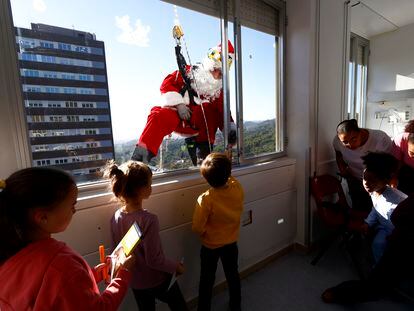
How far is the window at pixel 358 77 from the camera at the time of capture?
10.6ft

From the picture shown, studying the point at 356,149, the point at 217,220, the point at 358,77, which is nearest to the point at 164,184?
the point at 217,220

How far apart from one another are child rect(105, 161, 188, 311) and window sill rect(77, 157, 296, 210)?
144 millimetres

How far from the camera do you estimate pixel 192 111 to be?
179 centimetres

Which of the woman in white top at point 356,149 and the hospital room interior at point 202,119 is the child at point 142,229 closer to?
the hospital room interior at point 202,119

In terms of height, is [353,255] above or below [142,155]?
below

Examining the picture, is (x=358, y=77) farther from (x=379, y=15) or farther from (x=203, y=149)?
(x=203, y=149)

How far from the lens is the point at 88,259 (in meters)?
1.18

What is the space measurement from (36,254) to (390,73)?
4270 mm

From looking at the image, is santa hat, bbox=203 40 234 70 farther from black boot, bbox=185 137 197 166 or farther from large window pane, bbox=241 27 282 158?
black boot, bbox=185 137 197 166

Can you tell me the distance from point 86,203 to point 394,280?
1756 mm

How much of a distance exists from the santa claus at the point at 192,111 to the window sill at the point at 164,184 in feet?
0.63

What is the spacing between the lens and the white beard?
1.77m

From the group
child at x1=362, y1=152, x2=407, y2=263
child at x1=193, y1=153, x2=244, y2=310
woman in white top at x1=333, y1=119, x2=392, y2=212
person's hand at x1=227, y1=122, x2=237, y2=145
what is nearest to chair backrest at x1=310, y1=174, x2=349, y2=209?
woman in white top at x1=333, y1=119, x2=392, y2=212

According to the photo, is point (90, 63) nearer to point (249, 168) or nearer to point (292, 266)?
point (249, 168)
